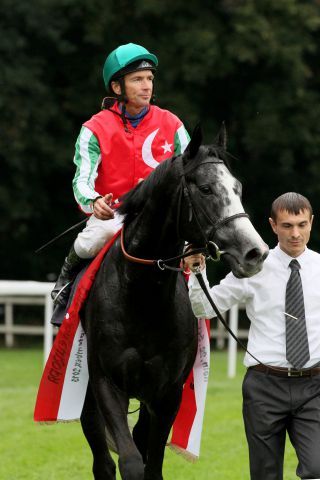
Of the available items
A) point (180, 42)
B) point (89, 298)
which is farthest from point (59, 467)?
point (180, 42)

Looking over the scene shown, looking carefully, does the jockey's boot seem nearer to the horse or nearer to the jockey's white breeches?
the jockey's white breeches

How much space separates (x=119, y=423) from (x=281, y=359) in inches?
33.9

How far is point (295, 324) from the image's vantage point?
5.21 metres

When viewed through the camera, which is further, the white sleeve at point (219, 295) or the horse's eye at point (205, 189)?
the white sleeve at point (219, 295)

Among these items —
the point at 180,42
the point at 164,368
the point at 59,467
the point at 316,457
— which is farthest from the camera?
the point at 180,42

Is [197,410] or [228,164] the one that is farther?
[197,410]

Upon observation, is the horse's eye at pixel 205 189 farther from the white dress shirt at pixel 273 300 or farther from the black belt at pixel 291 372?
the black belt at pixel 291 372

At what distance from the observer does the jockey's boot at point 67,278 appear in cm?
622

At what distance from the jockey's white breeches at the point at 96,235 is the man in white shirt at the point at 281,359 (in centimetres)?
77

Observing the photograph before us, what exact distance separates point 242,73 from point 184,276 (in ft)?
57.9

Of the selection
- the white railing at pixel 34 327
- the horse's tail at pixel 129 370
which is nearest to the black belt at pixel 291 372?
the horse's tail at pixel 129 370

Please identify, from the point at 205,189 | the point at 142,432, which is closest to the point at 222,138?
the point at 205,189

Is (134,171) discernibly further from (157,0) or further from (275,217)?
(157,0)

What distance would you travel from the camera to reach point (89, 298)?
19.1ft
